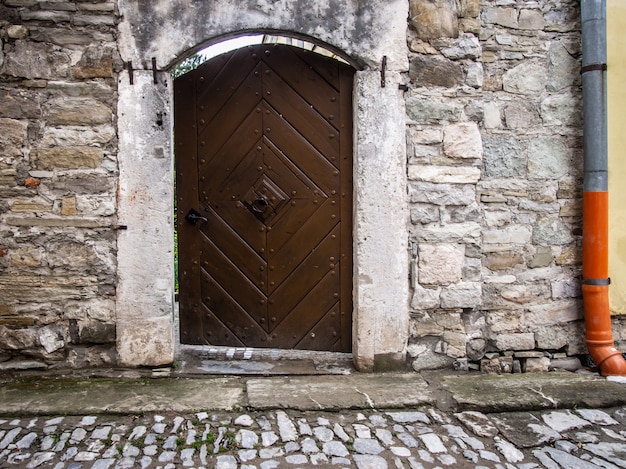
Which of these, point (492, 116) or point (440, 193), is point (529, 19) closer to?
point (492, 116)

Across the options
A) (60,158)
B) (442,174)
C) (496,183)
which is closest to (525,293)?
(496,183)

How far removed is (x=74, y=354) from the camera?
10.2 feet

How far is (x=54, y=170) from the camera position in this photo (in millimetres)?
3023

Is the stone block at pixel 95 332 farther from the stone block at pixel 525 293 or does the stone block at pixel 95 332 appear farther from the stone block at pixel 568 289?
the stone block at pixel 568 289

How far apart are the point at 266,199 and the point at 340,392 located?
133cm

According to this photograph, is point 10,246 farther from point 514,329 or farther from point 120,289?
point 514,329

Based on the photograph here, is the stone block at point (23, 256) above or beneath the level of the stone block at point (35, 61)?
beneath

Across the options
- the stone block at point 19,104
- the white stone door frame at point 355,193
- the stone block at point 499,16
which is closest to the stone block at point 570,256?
the white stone door frame at point 355,193

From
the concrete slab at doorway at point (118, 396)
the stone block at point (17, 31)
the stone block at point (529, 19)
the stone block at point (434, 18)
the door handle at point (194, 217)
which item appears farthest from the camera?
the door handle at point (194, 217)

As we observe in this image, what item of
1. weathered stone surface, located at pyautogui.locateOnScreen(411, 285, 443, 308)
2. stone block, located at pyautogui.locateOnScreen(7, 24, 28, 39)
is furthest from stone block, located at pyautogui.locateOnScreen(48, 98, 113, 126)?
weathered stone surface, located at pyautogui.locateOnScreen(411, 285, 443, 308)

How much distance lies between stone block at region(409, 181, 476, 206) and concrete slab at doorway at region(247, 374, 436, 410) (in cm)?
110

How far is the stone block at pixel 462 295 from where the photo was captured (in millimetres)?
3238

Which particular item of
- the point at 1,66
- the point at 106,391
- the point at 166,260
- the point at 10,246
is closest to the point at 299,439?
the point at 106,391

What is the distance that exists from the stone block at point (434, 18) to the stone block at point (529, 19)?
0.45m
